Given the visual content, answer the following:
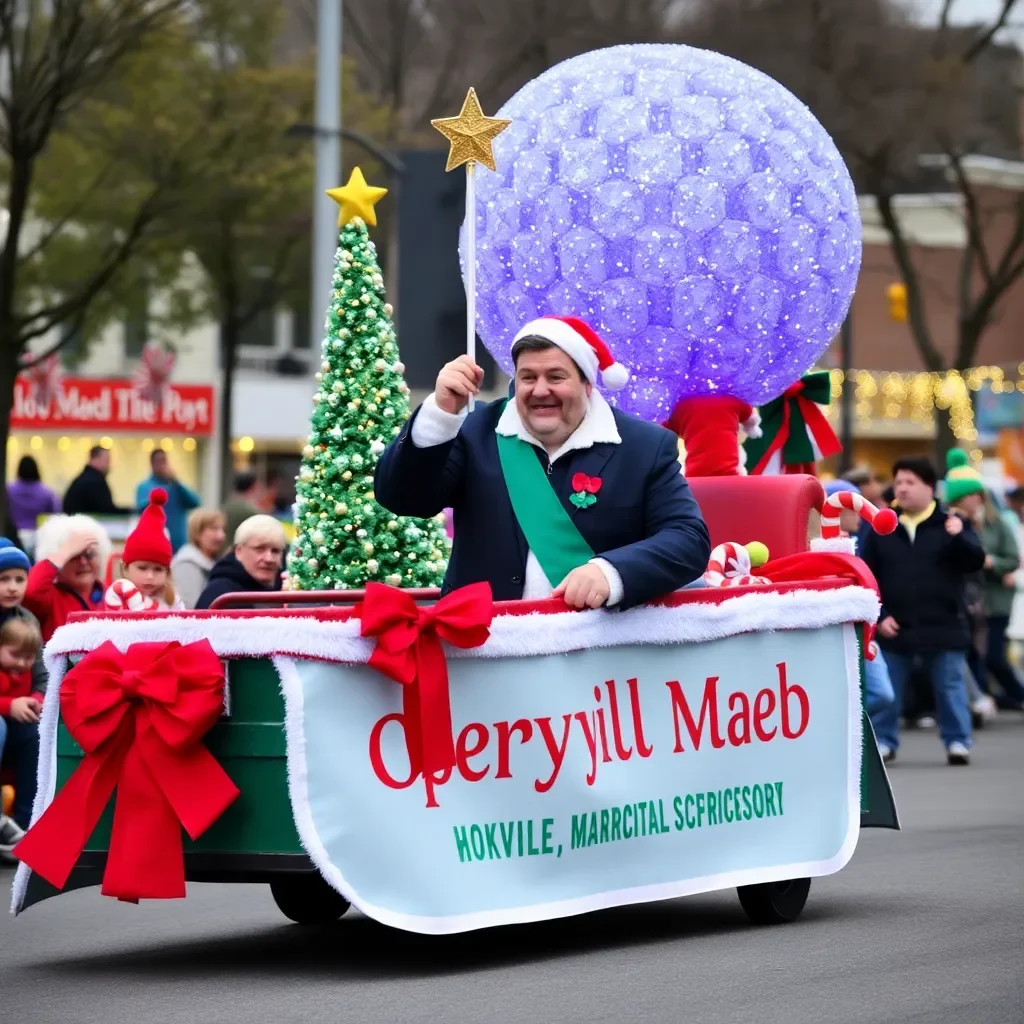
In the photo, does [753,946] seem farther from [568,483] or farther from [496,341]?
[496,341]

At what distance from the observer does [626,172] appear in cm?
931

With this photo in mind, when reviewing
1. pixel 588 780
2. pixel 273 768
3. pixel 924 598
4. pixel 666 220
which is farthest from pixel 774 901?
pixel 924 598

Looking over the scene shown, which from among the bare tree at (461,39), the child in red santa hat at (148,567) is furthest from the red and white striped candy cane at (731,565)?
the bare tree at (461,39)

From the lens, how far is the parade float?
6.75m

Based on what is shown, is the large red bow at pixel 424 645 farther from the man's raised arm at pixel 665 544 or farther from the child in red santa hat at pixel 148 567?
the child in red santa hat at pixel 148 567

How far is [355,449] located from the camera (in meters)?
14.1

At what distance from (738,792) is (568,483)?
1188mm

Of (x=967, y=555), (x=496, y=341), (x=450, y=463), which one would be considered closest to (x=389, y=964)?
(x=450, y=463)

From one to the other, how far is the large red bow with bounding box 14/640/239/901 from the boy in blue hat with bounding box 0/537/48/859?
360cm

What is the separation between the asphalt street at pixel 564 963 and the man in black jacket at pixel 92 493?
1110 centimetres

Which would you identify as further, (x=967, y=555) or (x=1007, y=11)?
(x=1007, y=11)

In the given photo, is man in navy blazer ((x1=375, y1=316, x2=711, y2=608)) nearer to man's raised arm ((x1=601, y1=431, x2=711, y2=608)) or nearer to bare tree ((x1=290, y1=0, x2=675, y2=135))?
man's raised arm ((x1=601, y1=431, x2=711, y2=608))

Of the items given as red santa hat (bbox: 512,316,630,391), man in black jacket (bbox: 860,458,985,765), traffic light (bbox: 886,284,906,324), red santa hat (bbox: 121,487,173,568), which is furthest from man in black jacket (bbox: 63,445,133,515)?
traffic light (bbox: 886,284,906,324)

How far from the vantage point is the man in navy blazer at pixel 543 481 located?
7.42 meters
